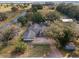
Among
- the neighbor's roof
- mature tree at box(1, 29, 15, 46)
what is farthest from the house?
mature tree at box(1, 29, 15, 46)

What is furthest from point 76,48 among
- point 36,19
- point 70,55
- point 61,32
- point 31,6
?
point 31,6

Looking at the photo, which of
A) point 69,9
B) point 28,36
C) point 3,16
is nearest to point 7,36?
point 28,36

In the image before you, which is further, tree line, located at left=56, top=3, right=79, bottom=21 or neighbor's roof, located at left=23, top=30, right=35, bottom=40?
tree line, located at left=56, top=3, right=79, bottom=21

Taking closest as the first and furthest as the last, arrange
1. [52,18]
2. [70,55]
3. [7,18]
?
[70,55]
[52,18]
[7,18]

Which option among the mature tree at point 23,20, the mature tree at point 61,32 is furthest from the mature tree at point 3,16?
the mature tree at point 61,32

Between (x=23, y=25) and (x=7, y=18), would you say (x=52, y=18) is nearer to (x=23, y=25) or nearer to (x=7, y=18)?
(x=23, y=25)

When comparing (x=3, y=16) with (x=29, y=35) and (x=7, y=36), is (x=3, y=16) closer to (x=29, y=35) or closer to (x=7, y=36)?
(x=7, y=36)

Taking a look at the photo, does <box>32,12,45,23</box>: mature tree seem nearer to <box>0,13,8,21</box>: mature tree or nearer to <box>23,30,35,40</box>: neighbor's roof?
<box>23,30,35,40</box>: neighbor's roof
